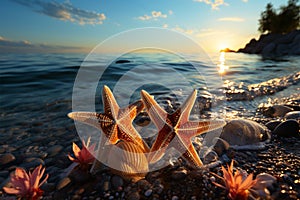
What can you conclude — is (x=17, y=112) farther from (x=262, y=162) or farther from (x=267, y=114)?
(x=267, y=114)

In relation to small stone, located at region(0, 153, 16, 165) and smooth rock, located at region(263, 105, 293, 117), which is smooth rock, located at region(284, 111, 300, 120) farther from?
small stone, located at region(0, 153, 16, 165)

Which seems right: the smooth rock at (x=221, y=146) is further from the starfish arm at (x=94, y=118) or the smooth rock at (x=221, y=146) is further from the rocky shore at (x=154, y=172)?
the starfish arm at (x=94, y=118)

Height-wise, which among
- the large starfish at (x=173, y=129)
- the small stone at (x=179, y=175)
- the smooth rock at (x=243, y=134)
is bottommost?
the small stone at (x=179, y=175)

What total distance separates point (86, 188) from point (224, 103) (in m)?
5.44

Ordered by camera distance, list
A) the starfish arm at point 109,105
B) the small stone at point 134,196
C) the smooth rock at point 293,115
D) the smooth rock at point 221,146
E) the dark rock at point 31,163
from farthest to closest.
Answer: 1. the smooth rock at point 293,115
2. the smooth rock at point 221,146
3. the dark rock at point 31,163
4. the starfish arm at point 109,105
5. the small stone at point 134,196

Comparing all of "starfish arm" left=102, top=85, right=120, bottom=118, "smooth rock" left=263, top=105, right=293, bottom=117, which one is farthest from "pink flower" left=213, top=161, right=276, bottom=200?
"smooth rock" left=263, top=105, right=293, bottom=117

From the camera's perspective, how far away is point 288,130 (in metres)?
3.67

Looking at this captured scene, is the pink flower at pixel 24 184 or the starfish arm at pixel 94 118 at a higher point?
the starfish arm at pixel 94 118

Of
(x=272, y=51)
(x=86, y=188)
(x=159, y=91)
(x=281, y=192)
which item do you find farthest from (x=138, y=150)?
(x=272, y=51)

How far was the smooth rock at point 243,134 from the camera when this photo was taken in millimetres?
3375

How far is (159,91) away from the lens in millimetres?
7910

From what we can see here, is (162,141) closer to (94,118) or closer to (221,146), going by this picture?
(94,118)

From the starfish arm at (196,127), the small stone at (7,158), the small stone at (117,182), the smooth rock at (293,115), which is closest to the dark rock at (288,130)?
the smooth rock at (293,115)

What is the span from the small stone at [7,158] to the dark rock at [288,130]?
191 inches
